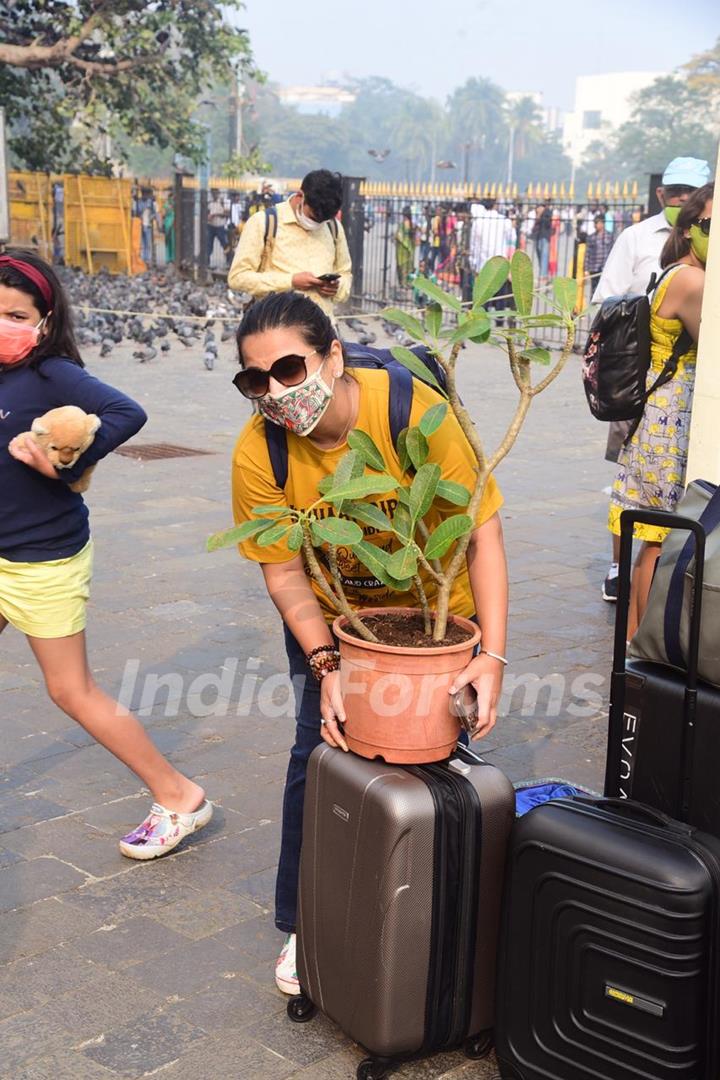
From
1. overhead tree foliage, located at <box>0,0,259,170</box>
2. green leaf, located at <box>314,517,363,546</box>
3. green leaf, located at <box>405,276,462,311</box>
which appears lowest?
green leaf, located at <box>314,517,363,546</box>

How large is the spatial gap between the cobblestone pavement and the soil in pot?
0.90 m

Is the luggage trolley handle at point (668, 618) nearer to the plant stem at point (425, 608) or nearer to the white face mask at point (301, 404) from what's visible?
the plant stem at point (425, 608)

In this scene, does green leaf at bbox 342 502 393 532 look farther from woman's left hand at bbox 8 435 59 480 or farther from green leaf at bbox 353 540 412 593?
woman's left hand at bbox 8 435 59 480

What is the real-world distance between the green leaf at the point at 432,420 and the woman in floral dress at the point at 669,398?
82.7 inches

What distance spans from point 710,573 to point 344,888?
3.17ft

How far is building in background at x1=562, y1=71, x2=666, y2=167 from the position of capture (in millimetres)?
170125

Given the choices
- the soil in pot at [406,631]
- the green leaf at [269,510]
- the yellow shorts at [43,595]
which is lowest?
the yellow shorts at [43,595]

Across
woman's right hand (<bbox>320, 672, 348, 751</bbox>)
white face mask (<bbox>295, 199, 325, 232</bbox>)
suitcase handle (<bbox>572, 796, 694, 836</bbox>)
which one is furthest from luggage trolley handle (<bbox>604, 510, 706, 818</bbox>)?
white face mask (<bbox>295, 199, 325, 232</bbox>)

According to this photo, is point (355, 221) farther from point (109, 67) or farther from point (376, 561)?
point (376, 561)

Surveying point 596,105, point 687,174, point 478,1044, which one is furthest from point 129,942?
point 596,105

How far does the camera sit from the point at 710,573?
8.30 feet

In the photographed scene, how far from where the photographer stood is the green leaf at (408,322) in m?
2.56

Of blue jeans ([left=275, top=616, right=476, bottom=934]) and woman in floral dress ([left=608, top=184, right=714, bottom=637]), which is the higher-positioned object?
woman in floral dress ([left=608, top=184, right=714, bottom=637])

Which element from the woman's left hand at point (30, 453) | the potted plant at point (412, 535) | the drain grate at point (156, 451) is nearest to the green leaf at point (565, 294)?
the potted plant at point (412, 535)
